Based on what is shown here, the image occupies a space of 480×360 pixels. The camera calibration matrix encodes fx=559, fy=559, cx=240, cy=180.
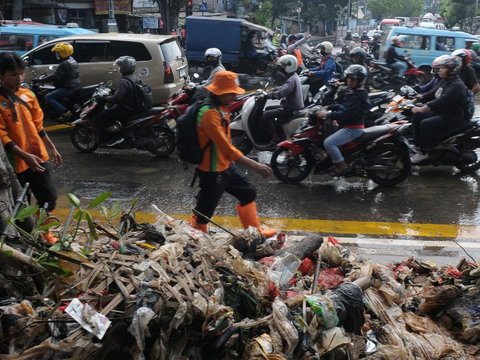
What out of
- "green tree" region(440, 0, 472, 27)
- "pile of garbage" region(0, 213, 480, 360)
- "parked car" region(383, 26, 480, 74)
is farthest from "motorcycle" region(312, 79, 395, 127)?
"green tree" region(440, 0, 472, 27)

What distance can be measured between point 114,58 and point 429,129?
641 cm

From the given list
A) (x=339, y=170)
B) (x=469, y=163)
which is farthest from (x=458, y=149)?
(x=339, y=170)

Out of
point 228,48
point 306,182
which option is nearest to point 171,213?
point 306,182

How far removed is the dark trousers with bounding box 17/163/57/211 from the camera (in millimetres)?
4559

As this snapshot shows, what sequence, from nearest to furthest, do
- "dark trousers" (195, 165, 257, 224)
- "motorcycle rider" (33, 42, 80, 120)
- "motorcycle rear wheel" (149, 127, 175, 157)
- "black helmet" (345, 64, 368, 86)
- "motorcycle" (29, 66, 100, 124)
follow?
"dark trousers" (195, 165, 257, 224) → "black helmet" (345, 64, 368, 86) → "motorcycle rear wheel" (149, 127, 175, 157) → "motorcycle rider" (33, 42, 80, 120) → "motorcycle" (29, 66, 100, 124)

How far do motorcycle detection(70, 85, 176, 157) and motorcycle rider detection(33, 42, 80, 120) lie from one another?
1338mm

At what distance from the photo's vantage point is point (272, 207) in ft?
21.2

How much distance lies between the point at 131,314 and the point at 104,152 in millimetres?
6562

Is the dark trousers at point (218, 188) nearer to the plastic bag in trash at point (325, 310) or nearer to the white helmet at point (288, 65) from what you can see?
the plastic bag in trash at point (325, 310)

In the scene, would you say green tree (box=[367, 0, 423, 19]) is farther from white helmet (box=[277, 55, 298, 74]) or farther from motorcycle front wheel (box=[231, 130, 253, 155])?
motorcycle front wheel (box=[231, 130, 253, 155])

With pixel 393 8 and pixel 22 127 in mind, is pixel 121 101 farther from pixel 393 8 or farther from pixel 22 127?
pixel 393 8

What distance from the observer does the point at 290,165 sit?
7230mm

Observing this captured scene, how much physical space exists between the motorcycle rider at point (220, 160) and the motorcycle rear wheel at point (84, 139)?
13.9ft

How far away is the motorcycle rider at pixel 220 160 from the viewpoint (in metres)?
4.46
